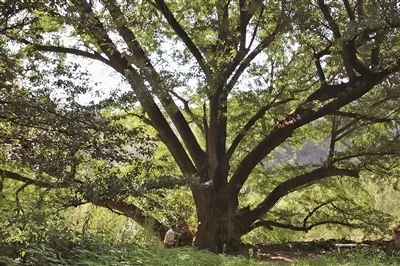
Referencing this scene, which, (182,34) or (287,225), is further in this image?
(287,225)

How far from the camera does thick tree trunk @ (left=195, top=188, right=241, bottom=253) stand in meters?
8.54

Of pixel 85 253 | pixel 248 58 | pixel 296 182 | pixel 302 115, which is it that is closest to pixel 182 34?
pixel 248 58

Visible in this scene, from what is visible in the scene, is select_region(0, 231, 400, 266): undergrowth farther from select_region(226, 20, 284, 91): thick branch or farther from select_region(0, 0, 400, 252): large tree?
select_region(226, 20, 284, 91): thick branch

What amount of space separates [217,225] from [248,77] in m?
2.98

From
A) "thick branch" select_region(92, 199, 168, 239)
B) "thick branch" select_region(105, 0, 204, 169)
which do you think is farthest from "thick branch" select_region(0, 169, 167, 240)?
"thick branch" select_region(105, 0, 204, 169)

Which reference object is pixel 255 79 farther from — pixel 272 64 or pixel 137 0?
pixel 137 0

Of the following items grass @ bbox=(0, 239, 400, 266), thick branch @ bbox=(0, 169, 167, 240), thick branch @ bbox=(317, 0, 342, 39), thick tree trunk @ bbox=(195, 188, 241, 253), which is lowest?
grass @ bbox=(0, 239, 400, 266)

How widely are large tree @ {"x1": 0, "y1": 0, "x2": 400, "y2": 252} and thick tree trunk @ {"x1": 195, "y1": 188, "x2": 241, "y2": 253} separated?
0.02 meters

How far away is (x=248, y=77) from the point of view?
367 inches

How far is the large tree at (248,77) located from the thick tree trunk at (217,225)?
0.02 meters

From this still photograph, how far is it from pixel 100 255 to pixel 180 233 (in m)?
6.23

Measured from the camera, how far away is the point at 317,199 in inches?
470

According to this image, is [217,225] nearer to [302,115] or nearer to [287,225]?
[302,115]

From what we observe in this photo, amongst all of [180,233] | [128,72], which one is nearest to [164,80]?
[128,72]
